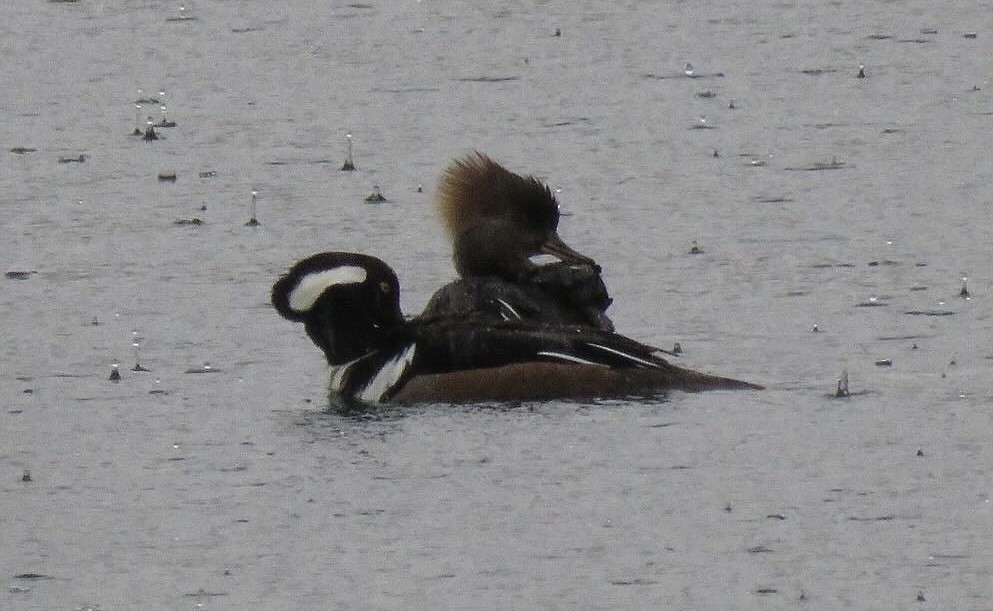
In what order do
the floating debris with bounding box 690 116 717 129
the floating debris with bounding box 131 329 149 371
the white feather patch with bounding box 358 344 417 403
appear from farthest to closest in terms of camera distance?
the floating debris with bounding box 690 116 717 129
the floating debris with bounding box 131 329 149 371
the white feather patch with bounding box 358 344 417 403

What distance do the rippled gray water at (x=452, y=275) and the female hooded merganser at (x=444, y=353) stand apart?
17 cm

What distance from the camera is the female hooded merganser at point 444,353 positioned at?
950cm

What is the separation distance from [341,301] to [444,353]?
24.8 inches

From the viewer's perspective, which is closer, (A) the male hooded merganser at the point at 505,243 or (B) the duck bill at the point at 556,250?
(A) the male hooded merganser at the point at 505,243

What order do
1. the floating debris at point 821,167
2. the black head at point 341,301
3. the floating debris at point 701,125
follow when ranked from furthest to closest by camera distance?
the floating debris at point 701,125 → the floating debris at point 821,167 → the black head at point 341,301

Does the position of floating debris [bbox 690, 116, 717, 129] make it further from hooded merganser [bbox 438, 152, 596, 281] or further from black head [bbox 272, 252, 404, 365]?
black head [bbox 272, 252, 404, 365]

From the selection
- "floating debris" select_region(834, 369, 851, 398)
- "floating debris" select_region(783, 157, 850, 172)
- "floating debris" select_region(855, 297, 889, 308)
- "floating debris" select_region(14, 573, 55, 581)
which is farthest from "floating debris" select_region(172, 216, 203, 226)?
"floating debris" select_region(14, 573, 55, 581)

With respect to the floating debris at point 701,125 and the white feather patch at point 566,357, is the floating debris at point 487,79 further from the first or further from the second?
the white feather patch at point 566,357

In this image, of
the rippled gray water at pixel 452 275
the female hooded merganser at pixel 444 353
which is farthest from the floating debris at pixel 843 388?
the female hooded merganser at pixel 444 353

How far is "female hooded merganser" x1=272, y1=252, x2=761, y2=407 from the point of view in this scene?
9500 mm

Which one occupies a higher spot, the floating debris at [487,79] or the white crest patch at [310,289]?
the floating debris at [487,79]

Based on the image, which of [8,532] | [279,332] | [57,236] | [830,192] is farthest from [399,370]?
[830,192]

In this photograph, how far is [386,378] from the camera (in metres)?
9.73

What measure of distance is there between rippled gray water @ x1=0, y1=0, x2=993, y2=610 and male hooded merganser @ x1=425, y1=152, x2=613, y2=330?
537 millimetres
